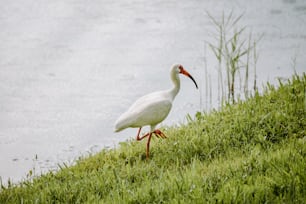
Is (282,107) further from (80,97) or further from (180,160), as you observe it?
(80,97)

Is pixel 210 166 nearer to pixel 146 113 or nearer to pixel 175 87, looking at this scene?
pixel 146 113

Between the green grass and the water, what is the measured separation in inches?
28.0

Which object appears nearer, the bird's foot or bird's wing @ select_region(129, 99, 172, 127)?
bird's wing @ select_region(129, 99, 172, 127)

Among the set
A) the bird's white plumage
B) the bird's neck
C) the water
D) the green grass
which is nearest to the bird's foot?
the green grass

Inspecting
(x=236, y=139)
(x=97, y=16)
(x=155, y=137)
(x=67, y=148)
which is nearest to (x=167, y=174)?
(x=236, y=139)

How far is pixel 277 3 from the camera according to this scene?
10945mm

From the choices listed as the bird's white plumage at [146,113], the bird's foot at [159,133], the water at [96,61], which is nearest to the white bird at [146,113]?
the bird's white plumage at [146,113]

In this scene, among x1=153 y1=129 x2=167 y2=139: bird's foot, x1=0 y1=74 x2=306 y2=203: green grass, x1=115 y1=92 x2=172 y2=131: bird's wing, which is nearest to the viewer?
x1=0 y1=74 x2=306 y2=203: green grass

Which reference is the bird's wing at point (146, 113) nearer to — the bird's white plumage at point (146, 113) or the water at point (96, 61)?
the bird's white plumage at point (146, 113)

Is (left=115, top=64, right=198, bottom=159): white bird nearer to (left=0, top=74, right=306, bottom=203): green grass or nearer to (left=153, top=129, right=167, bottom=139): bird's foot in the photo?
(left=153, top=129, right=167, bottom=139): bird's foot

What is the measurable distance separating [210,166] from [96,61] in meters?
4.28

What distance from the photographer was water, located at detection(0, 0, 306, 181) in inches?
279

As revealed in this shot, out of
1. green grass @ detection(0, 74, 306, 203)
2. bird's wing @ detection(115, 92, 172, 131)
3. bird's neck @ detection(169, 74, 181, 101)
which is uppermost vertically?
bird's neck @ detection(169, 74, 181, 101)

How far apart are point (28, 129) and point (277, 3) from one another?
18.8 ft
